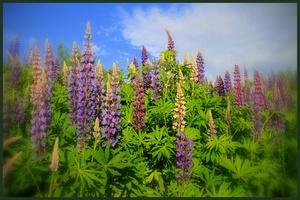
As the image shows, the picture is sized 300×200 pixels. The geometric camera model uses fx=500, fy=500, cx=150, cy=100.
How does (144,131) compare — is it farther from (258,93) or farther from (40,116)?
(258,93)

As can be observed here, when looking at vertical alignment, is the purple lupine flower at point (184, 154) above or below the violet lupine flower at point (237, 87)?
below

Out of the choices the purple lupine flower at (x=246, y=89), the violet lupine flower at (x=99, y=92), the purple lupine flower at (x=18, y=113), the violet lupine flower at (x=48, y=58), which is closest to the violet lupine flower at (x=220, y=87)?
the purple lupine flower at (x=246, y=89)

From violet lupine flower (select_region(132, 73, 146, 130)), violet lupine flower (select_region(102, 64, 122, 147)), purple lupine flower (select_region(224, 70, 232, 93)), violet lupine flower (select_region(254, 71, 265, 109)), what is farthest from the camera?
purple lupine flower (select_region(224, 70, 232, 93))

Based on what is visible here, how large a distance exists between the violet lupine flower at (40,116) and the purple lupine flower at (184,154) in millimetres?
1472

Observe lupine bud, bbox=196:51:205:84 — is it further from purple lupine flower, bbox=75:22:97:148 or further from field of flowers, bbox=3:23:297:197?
purple lupine flower, bbox=75:22:97:148

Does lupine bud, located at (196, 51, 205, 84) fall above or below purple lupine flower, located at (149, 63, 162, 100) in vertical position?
above

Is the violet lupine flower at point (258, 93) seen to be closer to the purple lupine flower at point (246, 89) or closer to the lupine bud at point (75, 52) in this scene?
the purple lupine flower at point (246, 89)

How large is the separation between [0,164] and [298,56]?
137 inches

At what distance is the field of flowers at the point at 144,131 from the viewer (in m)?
5.22

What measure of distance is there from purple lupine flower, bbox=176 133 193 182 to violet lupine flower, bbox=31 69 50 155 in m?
1.47

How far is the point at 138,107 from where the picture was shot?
5824mm

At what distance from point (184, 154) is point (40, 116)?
5.33ft

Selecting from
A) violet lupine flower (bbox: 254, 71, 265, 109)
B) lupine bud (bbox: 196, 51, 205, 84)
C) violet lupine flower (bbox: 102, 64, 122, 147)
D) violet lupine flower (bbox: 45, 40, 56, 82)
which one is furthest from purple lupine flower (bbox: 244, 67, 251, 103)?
violet lupine flower (bbox: 45, 40, 56, 82)

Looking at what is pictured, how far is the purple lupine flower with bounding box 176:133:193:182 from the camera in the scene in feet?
18.2
